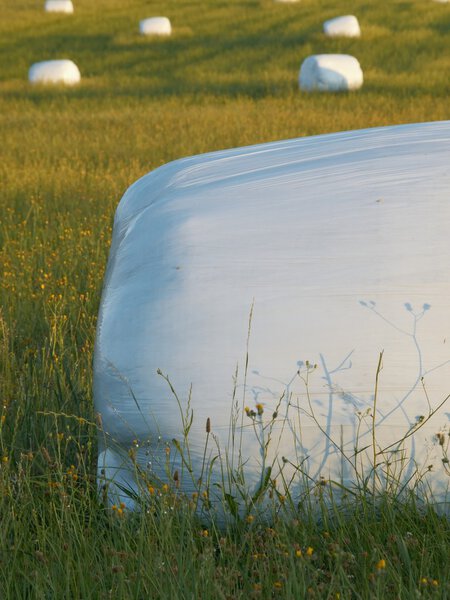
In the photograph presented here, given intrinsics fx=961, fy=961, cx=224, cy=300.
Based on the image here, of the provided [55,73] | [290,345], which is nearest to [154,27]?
[55,73]

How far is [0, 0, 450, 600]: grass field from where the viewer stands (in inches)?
85.4

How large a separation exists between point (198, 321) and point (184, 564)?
0.63 m

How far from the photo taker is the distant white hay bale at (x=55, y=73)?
17.9 m

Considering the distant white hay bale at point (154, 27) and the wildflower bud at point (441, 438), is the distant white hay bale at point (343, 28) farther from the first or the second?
the wildflower bud at point (441, 438)

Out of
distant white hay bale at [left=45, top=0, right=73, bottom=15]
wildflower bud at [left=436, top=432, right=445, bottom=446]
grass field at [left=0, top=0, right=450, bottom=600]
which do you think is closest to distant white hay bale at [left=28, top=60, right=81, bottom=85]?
grass field at [left=0, top=0, right=450, bottom=600]

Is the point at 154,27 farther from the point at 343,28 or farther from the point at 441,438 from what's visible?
the point at 441,438

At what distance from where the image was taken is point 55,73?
704 inches

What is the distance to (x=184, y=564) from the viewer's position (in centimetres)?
215

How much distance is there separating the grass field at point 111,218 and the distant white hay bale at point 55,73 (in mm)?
528

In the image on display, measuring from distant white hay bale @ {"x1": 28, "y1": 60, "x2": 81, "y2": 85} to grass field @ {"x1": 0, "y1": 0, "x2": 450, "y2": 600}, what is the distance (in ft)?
1.73

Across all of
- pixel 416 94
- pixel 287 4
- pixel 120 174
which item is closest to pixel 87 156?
pixel 120 174

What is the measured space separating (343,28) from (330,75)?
21.4 ft

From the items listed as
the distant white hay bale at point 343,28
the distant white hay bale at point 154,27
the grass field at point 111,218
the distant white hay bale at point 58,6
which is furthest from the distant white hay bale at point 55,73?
the distant white hay bale at point 58,6

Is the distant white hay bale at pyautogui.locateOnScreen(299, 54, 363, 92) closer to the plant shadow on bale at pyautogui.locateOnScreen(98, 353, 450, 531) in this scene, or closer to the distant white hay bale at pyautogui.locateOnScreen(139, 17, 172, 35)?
the distant white hay bale at pyautogui.locateOnScreen(139, 17, 172, 35)
